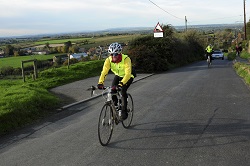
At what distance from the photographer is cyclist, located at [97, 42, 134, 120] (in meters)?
5.83

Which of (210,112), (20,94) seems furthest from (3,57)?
(210,112)

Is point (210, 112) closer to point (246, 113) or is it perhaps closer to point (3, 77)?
point (246, 113)

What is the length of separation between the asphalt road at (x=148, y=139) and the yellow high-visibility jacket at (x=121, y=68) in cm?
119

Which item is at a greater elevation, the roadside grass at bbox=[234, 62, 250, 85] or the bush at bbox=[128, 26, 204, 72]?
the bush at bbox=[128, 26, 204, 72]

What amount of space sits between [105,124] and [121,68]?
128cm

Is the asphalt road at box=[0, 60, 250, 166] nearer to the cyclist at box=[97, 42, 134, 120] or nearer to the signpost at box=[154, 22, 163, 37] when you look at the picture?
the cyclist at box=[97, 42, 134, 120]

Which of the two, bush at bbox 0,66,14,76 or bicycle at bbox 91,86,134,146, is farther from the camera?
bush at bbox 0,66,14,76

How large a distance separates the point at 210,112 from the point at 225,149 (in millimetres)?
2993

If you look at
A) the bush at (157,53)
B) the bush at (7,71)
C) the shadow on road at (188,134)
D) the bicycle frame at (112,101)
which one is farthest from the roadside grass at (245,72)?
the bush at (7,71)

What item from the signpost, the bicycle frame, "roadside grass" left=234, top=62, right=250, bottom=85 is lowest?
"roadside grass" left=234, top=62, right=250, bottom=85

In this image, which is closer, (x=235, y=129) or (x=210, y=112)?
(x=235, y=129)

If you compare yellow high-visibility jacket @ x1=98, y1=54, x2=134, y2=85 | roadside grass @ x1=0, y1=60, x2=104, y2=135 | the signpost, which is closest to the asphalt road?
roadside grass @ x1=0, y1=60, x2=104, y2=135

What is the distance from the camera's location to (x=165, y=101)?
31.8 ft

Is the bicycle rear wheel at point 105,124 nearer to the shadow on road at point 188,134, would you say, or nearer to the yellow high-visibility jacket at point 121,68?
the shadow on road at point 188,134
